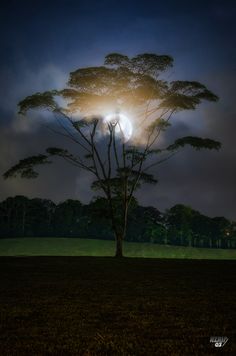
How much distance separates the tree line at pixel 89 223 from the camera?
126 meters

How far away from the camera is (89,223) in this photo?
396 ft

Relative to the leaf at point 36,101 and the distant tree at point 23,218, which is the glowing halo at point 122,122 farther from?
the distant tree at point 23,218

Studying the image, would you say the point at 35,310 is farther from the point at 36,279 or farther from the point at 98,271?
the point at 98,271

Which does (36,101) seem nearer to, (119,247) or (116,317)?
(119,247)

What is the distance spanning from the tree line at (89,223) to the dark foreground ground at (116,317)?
10247 cm

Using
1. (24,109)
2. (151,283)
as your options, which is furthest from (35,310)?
(24,109)

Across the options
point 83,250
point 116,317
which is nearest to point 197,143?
point 116,317

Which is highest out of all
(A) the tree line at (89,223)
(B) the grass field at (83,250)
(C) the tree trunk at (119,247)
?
(A) the tree line at (89,223)

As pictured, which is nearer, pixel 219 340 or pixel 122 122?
pixel 219 340

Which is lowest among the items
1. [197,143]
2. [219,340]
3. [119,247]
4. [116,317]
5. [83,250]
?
[83,250]

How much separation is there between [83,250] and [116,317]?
2712 inches

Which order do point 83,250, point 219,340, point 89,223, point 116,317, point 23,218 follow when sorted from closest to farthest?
point 219,340, point 116,317, point 83,250, point 89,223, point 23,218

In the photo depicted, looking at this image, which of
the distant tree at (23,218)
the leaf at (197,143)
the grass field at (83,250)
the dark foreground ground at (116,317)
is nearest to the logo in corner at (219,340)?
the dark foreground ground at (116,317)

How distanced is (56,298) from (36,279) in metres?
7.33
